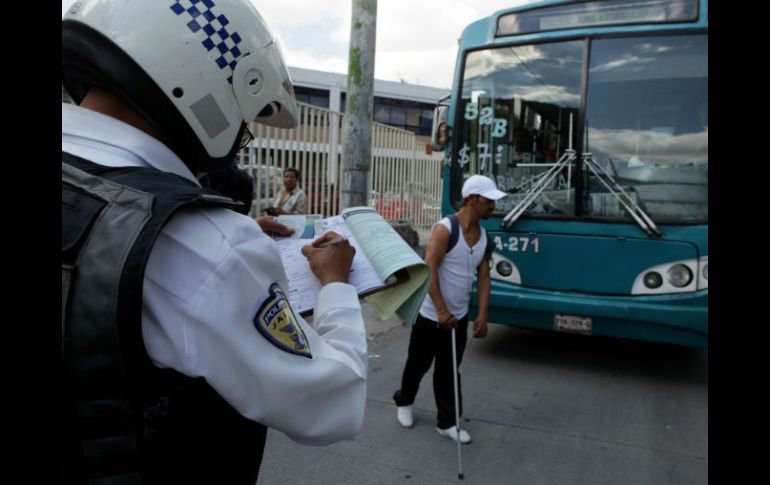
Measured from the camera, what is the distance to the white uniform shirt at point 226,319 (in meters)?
0.95

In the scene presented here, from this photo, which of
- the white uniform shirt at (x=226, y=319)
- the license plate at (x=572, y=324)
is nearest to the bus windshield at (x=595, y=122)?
the license plate at (x=572, y=324)

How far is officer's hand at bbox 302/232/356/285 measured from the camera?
1.39 metres

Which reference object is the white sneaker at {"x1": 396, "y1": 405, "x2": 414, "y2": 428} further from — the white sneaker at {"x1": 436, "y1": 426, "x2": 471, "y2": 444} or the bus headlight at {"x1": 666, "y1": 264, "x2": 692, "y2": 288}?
the bus headlight at {"x1": 666, "y1": 264, "x2": 692, "y2": 288}

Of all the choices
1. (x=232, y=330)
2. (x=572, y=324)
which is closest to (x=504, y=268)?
(x=572, y=324)

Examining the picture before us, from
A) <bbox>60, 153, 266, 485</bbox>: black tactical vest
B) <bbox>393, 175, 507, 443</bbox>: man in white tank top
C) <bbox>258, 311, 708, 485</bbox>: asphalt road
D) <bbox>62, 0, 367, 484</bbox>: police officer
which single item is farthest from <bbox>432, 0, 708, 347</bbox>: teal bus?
<bbox>60, 153, 266, 485</bbox>: black tactical vest

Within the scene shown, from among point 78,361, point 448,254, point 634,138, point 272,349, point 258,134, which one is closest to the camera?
point 78,361

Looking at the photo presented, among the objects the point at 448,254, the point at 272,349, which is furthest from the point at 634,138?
the point at 272,349

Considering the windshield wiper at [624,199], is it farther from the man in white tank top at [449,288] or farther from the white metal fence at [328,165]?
the white metal fence at [328,165]

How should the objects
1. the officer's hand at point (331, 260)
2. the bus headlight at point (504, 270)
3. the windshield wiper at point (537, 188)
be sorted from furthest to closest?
the bus headlight at point (504, 270), the windshield wiper at point (537, 188), the officer's hand at point (331, 260)

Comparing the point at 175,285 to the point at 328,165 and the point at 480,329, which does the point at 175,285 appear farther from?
the point at 328,165
